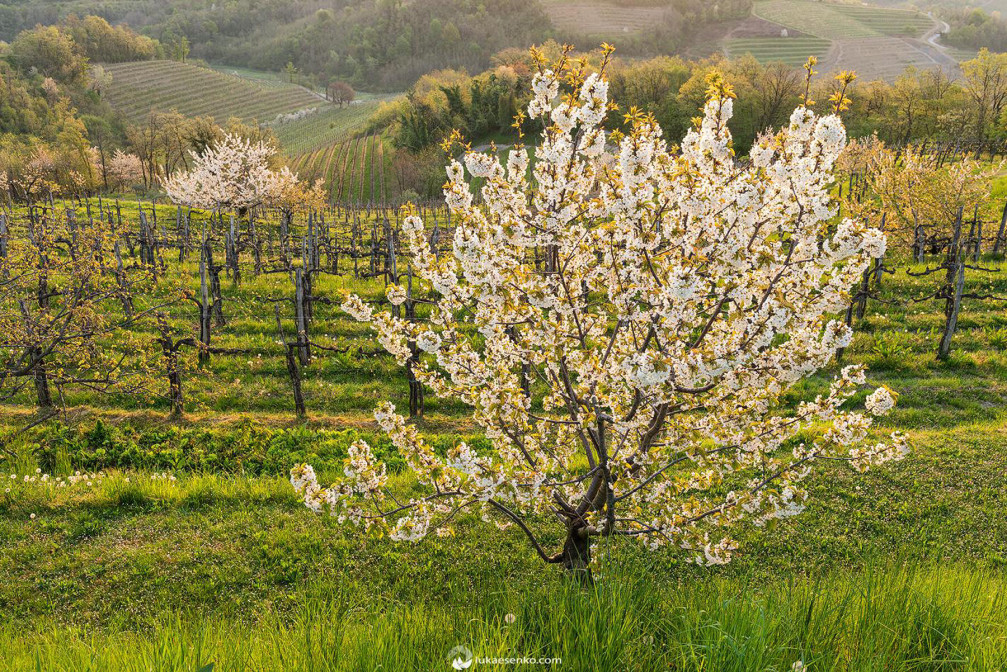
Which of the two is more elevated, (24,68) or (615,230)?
(24,68)

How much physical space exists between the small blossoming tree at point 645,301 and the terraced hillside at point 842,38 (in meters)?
132

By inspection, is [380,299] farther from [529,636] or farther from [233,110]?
[233,110]

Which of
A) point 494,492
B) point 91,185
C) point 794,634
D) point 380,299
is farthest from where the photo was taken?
point 91,185

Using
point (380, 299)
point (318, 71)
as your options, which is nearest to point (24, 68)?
point (318, 71)

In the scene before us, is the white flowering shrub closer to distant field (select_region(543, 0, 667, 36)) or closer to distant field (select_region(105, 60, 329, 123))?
distant field (select_region(105, 60, 329, 123))

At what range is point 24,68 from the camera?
11556 centimetres

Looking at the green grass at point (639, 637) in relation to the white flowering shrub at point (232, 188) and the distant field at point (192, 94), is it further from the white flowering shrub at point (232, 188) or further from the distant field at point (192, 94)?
the distant field at point (192, 94)

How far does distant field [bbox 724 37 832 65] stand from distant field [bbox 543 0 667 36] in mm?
27172

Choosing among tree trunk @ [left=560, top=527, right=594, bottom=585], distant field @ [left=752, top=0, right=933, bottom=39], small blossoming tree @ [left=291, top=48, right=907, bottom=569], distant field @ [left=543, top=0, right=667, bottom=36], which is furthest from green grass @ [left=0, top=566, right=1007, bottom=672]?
distant field @ [left=543, top=0, right=667, bottom=36]

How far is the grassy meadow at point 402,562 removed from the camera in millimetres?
4484

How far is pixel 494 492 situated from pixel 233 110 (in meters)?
143

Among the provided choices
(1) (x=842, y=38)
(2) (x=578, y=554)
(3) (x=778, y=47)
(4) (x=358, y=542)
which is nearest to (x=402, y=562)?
(4) (x=358, y=542)

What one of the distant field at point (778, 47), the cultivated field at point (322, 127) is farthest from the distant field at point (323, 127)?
the distant field at point (778, 47)

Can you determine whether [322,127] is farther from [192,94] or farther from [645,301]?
[645,301]
